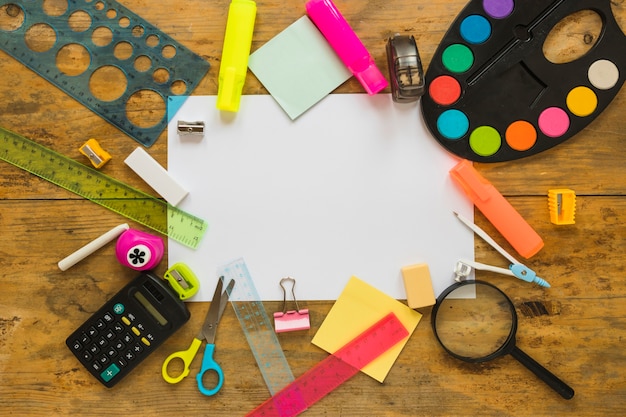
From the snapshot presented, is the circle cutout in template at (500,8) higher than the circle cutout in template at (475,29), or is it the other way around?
the circle cutout in template at (500,8)

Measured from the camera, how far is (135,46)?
0.99m

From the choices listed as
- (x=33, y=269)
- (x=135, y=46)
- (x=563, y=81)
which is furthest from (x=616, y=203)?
(x=33, y=269)

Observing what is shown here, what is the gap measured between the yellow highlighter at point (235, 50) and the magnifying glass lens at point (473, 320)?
56 cm

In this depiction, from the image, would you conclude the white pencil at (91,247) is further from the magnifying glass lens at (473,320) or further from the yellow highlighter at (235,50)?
the magnifying glass lens at (473,320)

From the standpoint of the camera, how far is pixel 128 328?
0.97m

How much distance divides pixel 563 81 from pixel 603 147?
150 mm

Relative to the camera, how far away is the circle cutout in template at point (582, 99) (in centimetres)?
97

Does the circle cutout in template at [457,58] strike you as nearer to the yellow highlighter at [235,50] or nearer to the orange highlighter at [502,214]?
the orange highlighter at [502,214]

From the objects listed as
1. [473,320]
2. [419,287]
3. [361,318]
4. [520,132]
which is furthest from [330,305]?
[520,132]

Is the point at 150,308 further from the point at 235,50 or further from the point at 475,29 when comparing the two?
the point at 475,29

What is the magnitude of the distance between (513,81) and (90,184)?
2.66ft

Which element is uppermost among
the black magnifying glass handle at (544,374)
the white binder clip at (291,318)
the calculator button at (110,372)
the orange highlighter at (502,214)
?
the orange highlighter at (502,214)

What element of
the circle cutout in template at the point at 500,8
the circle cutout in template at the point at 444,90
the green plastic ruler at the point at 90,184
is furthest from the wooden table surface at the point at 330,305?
the circle cutout in template at the point at 500,8

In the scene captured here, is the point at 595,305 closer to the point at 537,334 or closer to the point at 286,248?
the point at 537,334
